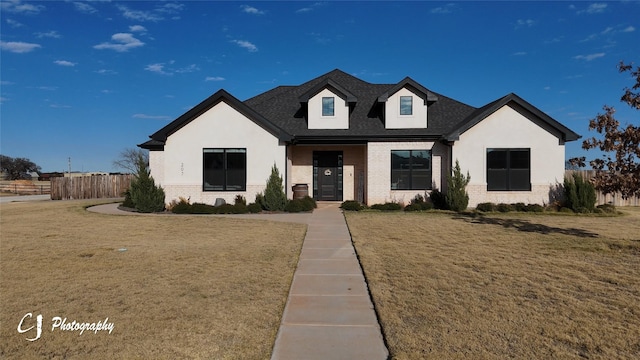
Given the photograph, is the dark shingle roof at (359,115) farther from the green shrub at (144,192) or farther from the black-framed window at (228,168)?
the black-framed window at (228,168)

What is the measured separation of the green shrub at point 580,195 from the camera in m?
16.2

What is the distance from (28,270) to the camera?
689 cm

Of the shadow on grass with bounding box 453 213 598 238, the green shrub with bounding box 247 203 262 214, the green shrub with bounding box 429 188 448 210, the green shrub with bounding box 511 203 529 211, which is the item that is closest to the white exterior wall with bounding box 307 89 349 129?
the green shrub with bounding box 247 203 262 214

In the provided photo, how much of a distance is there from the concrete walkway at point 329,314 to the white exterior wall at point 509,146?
10985 mm

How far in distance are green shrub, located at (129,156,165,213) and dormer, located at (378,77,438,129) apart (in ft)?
37.9

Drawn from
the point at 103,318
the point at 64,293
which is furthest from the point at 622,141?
the point at 64,293

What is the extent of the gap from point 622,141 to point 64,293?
12839 mm

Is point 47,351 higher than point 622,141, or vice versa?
point 622,141

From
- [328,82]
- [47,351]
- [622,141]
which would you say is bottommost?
[47,351]

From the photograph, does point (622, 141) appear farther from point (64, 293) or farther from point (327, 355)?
point (64, 293)

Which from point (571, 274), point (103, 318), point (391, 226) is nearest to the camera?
point (103, 318)

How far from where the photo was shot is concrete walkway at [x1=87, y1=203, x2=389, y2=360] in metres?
3.81

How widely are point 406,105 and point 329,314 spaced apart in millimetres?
15608

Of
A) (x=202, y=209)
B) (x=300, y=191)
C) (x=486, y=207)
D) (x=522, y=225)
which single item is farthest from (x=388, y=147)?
(x=202, y=209)
